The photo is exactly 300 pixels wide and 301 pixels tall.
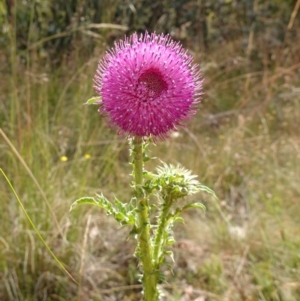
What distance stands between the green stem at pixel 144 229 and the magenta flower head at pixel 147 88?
0.21 ft

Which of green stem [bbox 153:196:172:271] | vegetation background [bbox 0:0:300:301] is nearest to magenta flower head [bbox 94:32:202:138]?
green stem [bbox 153:196:172:271]

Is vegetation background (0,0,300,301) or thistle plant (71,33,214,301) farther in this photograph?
vegetation background (0,0,300,301)

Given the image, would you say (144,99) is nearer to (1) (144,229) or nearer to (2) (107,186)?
(1) (144,229)

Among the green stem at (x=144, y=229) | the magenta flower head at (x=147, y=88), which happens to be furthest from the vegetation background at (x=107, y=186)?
the magenta flower head at (x=147, y=88)

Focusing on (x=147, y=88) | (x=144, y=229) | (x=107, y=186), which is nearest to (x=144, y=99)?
(x=147, y=88)

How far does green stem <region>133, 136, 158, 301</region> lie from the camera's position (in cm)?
152

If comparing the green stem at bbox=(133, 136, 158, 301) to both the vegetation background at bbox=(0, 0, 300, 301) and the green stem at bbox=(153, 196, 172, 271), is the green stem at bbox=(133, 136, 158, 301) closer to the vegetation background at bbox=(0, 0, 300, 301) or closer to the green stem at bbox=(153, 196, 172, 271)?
the green stem at bbox=(153, 196, 172, 271)

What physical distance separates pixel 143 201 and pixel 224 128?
3172 millimetres

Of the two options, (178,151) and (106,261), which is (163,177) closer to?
(106,261)

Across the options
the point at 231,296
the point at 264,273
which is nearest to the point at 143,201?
the point at 231,296

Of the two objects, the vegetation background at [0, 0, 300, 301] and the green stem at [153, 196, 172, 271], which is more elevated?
the vegetation background at [0, 0, 300, 301]

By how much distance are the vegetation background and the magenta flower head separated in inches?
18.1

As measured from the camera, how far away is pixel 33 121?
3.49 m

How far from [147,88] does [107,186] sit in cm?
211
